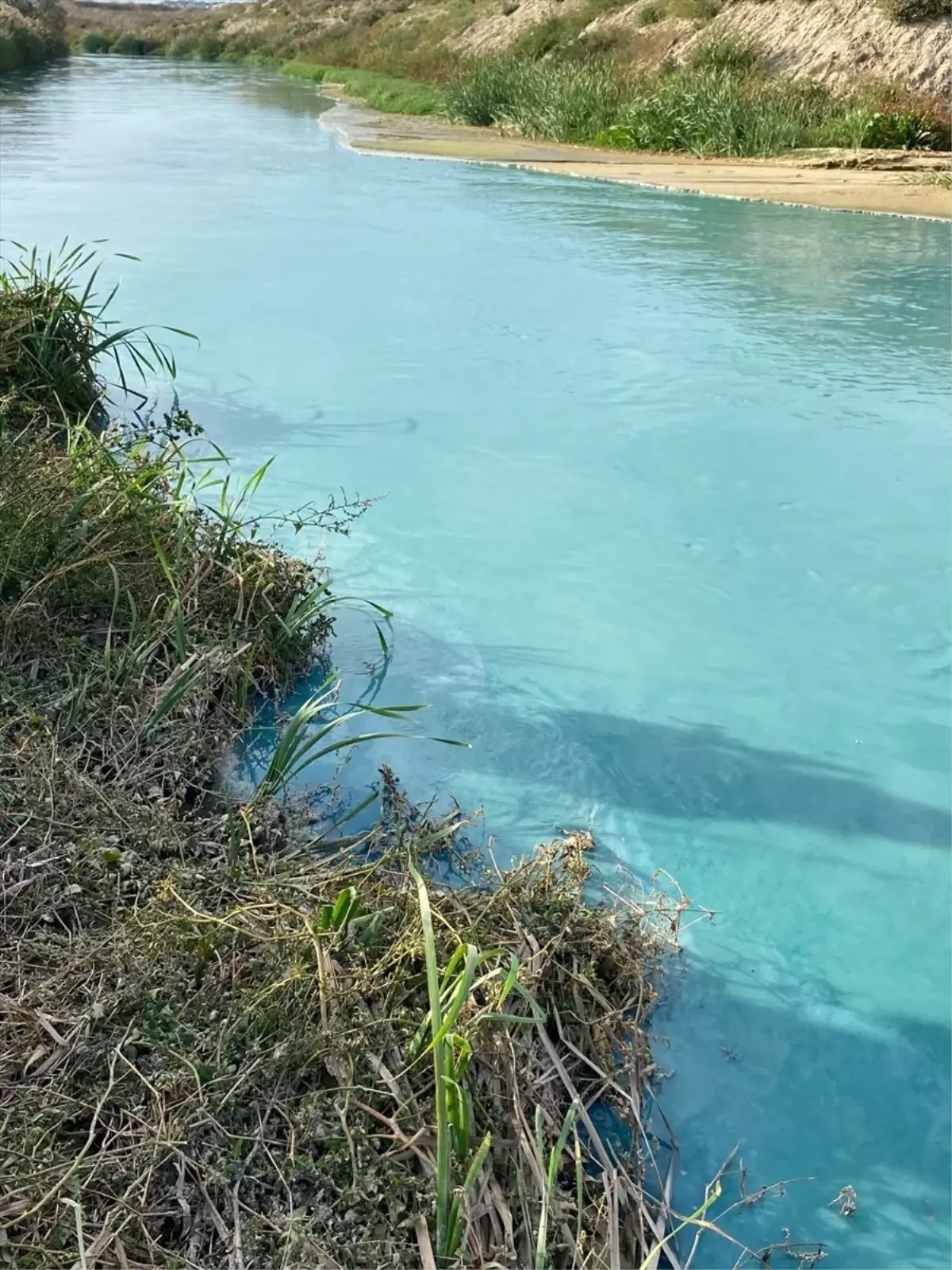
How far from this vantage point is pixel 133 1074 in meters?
1.77

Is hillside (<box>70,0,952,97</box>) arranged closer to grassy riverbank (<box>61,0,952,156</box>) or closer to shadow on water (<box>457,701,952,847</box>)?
grassy riverbank (<box>61,0,952,156</box>)

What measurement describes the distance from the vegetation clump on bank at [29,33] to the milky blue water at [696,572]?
2291cm

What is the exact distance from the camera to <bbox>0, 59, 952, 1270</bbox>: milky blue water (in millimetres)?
2268

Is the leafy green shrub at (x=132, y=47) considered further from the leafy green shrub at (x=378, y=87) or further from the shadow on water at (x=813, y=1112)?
the shadow on water at (x=813, y=1112)

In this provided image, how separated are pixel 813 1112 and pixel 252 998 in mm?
1077

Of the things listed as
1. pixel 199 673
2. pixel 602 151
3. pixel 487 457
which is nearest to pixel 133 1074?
pixel 199 673

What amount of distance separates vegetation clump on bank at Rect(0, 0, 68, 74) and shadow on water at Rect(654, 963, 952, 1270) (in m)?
31.1

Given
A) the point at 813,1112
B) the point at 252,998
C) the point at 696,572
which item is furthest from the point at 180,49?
the point at 813,1112

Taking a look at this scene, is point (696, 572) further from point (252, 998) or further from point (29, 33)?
point (29, 33)

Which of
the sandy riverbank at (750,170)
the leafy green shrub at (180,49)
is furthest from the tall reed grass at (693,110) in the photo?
the leafy green shrub at (180,49)

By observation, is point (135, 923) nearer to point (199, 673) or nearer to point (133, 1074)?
point (133, 1074)

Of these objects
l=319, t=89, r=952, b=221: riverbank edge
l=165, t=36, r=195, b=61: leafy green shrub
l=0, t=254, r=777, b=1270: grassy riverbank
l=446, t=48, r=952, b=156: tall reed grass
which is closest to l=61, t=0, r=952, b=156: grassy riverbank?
l=446, t=48, r=952, b=156: tall reed grass

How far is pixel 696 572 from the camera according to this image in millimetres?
4059

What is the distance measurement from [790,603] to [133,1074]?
274 cm
